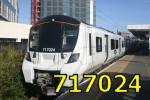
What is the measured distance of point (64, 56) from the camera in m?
12.5

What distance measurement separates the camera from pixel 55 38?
1294cm

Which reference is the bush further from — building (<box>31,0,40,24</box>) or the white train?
building (<box>31,0,40,24</box>)

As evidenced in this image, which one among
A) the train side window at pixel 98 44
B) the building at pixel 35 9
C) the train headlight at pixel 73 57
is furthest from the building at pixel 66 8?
the train headlight at pixel 73 57

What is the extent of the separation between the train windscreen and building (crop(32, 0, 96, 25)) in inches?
2933

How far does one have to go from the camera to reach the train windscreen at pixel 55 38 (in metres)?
12.8

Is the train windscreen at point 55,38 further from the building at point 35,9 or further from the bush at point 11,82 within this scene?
the building at point 35,9

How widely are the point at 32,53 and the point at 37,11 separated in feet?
324

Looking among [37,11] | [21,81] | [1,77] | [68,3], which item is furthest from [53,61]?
[37,11]

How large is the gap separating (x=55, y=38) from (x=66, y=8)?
92428 mm

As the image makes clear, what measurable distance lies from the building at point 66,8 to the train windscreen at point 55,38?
7449 centimetres

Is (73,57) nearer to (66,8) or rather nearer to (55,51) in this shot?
(55,51)

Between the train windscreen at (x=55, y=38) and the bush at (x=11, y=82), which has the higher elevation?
the train windscreen at (x=55, y=38)

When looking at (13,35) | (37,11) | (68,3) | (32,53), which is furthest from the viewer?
(37,11)

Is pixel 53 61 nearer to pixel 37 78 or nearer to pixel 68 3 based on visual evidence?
pixel 37 78
